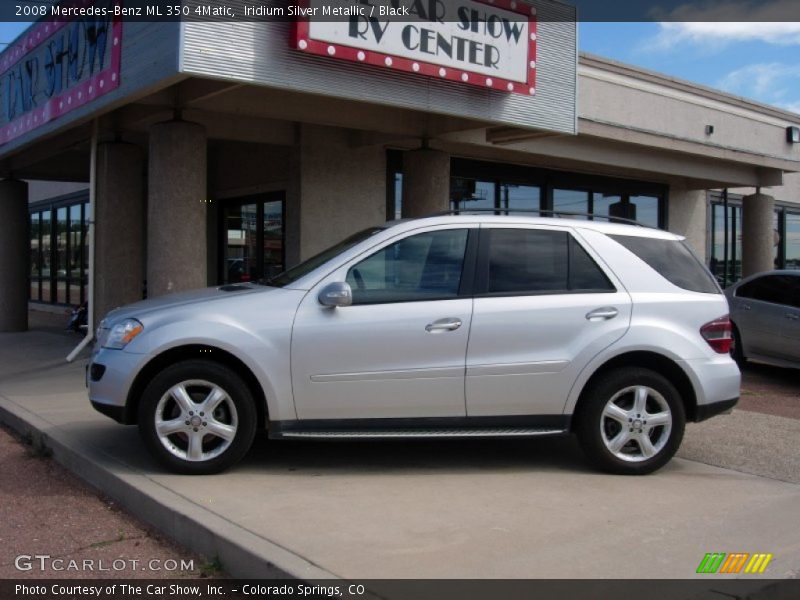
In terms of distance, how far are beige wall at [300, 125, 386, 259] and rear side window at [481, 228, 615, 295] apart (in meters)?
6.45

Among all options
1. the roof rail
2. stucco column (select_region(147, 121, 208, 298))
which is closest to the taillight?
the roof rail

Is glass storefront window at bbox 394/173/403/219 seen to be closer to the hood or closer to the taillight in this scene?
the hood

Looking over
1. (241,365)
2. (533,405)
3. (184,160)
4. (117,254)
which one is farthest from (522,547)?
(117,254)

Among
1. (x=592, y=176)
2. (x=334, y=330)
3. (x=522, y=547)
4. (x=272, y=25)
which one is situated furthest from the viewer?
(x=592, y=176)

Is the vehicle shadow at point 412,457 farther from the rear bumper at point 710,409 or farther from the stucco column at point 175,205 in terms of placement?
the stucco column at point 175,205

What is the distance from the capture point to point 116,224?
11750mm

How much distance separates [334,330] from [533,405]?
1.48 meters

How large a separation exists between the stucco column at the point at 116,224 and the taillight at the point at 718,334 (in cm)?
855

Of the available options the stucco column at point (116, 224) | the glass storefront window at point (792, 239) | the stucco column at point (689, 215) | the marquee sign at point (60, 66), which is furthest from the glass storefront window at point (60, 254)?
the glass storefront window at point (792, 239)

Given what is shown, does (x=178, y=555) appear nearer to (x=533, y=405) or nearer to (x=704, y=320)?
(x=533, y=405)

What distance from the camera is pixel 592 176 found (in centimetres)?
1667

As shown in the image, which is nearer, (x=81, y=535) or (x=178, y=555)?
(x=178, y=555)

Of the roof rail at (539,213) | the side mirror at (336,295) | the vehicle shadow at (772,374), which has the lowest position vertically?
the vehicle shadow at (772,374)

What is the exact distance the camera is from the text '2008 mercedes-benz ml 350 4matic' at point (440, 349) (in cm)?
539
